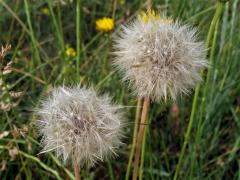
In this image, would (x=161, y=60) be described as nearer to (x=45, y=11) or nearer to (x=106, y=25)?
(x=106, y=25)

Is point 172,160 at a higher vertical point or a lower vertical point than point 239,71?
lower

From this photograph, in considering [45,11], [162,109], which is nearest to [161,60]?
[162,109]

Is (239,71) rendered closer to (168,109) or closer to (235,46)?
(235,46)

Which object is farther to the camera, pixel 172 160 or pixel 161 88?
pixel 172 160

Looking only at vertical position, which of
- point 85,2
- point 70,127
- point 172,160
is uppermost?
point 85,2

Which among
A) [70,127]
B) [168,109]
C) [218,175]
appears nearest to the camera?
[70,127]

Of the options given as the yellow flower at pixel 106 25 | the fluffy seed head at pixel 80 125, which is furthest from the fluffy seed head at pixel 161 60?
the yellow flower at pixel 106 25

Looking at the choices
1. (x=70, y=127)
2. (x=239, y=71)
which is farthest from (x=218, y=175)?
(x=70, y=127)
